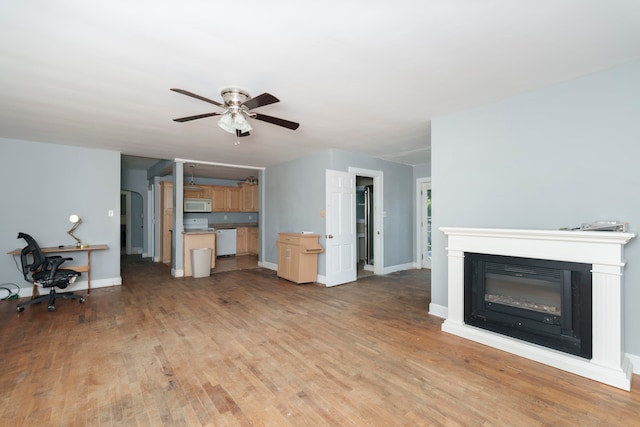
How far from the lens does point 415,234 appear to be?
21.7ft

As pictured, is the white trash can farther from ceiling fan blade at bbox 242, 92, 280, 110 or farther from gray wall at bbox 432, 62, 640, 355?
gray wall at bbox 432, 62, 640, 355

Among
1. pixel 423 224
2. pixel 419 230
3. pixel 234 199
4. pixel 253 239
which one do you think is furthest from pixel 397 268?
pixel 234 199

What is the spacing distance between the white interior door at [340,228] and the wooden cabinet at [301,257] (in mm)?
284

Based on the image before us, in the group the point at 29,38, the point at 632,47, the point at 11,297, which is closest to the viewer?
the point at 29,38

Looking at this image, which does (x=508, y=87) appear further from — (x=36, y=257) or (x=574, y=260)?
(x=36, y=257)

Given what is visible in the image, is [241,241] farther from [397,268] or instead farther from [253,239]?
[397,268]

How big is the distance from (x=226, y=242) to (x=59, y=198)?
4.25 metres

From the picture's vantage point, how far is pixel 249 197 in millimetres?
8898

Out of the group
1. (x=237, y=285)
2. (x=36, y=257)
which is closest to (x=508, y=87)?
(x=237, y=285)

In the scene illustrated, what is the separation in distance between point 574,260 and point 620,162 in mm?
896

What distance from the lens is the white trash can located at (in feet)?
18.7

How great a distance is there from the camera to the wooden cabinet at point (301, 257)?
5012 mm

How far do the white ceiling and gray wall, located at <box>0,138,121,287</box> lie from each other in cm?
130

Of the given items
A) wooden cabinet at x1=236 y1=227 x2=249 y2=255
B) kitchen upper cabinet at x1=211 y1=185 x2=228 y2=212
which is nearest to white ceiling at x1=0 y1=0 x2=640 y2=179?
kitchen upper cabinet at x1=211 y1=185 x2=228 y2=212
